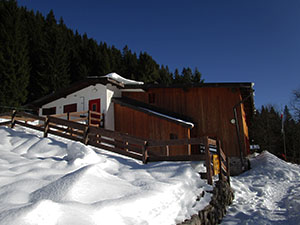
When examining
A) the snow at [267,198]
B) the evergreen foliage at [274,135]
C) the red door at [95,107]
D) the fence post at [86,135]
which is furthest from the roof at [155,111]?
the evergreen foliage at [274,135]

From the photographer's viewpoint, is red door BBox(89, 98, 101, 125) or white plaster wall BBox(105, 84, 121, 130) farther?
white plaster wall BBox(105, 84, 121, 130)

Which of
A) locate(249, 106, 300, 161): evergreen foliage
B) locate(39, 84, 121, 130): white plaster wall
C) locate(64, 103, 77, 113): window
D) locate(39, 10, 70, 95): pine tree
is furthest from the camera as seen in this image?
locate(39, 10, 70, 95): pine tree

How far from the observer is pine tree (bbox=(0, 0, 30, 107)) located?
24.2 metres

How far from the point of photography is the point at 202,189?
5.29 meters

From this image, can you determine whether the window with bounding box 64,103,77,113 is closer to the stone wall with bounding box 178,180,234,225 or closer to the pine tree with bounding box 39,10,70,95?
the stone wall with bounding box 178,180,234,225

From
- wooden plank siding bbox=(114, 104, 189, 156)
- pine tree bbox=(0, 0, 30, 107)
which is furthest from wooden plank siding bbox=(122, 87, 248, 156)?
pine tree bbox=(0, 0, 30, 107)

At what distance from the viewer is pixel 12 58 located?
2670 centimetres

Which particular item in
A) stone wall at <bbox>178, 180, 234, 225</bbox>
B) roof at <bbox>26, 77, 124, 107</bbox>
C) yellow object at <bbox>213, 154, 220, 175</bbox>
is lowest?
stone wall at <bbox>178, 180, 234, 225</bbox>

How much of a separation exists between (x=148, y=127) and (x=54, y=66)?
79.9ft

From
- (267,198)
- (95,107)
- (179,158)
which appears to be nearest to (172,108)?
(95,107)

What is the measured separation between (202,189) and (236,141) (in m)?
9.74

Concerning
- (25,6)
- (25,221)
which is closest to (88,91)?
(25,221)

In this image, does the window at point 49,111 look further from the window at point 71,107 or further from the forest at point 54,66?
the forest at point 54,66

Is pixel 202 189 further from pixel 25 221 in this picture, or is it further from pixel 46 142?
pixel 46 142
